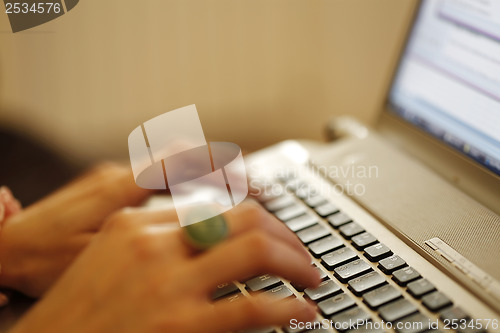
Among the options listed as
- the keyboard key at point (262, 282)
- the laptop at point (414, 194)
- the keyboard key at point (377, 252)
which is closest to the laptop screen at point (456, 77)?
the laptop at point (414, 194)

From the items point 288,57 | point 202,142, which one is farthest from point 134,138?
point 288,57

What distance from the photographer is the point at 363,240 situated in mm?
435

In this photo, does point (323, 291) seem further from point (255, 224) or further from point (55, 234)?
point (55, 234)

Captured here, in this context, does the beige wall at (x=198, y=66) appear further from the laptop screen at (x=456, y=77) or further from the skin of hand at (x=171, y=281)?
the skin of hand at (x=171, y=281)

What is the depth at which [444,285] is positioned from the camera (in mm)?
387

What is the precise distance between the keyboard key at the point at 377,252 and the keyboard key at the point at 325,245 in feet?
0.09

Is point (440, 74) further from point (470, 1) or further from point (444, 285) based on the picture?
point (444, 285)

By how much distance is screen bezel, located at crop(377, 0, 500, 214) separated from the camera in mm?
474

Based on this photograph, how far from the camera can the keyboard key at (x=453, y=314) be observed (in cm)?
35

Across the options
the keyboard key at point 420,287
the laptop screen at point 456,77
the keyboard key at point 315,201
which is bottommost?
the keyboard key at point 420,287

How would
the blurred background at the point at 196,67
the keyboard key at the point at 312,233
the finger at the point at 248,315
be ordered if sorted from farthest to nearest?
the blurred background at the point at 196,67
the keyboard key at the point at 312,233
the finger at the point at 248,315

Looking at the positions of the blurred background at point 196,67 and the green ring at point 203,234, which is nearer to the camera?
the green ring at point 203,234

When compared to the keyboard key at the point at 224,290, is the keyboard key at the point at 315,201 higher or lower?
higher

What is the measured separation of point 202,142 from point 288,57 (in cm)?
60
